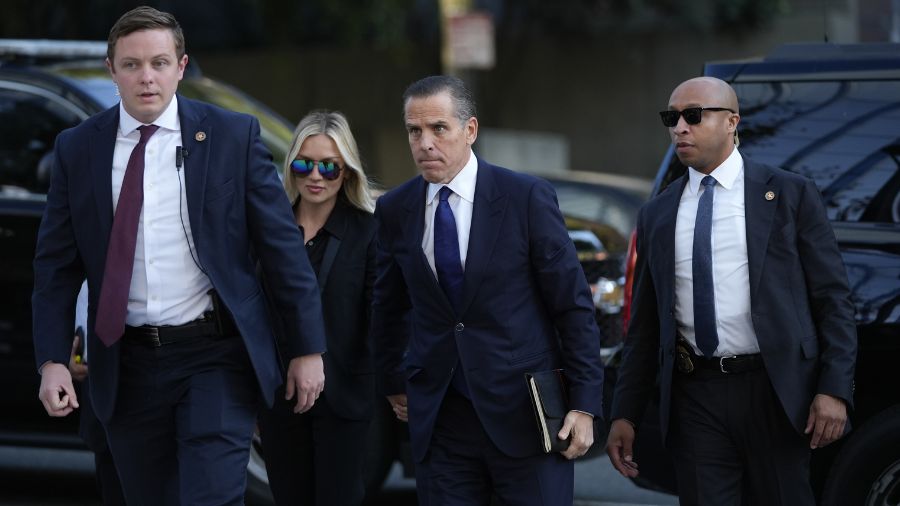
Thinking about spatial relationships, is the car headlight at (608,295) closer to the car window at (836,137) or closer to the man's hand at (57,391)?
the car window at (836,137)

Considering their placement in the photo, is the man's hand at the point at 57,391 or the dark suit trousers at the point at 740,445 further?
the dark suit trousers at the point at 740,445

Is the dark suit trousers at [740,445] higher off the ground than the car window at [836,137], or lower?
lower

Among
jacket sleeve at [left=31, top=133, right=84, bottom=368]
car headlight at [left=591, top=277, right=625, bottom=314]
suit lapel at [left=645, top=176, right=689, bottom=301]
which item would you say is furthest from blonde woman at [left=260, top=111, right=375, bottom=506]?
car headlight at [left=591, top=277, right=625, bottom=314]

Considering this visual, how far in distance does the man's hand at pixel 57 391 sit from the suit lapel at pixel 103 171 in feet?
1.31

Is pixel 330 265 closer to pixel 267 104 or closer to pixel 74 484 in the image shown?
pixel 74 484

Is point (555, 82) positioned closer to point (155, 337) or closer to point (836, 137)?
point (836, 137)

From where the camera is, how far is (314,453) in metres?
5.66

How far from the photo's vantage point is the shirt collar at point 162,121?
185 inches

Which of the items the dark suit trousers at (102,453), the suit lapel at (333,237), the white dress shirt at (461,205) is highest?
the white dress shirt at (461,205)

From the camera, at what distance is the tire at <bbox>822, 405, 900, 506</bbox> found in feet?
17.2

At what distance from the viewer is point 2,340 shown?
7227 millimetres

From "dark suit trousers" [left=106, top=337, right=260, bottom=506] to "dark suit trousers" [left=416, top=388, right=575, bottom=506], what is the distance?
59cm

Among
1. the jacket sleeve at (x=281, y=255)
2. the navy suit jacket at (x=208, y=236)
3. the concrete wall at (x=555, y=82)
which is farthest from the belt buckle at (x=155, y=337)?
the concrete wall at (x=555, y=82)

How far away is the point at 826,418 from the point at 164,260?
209cm
